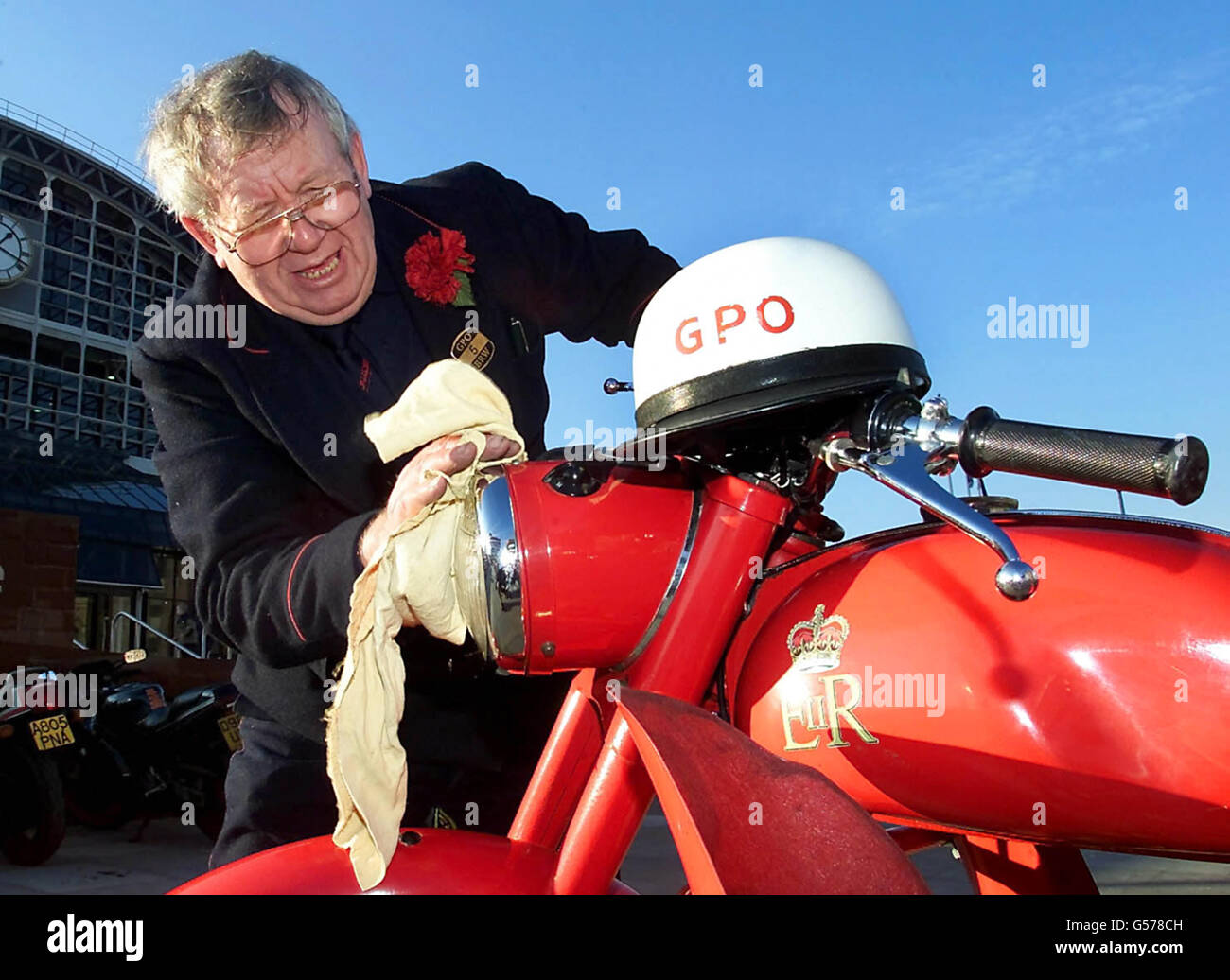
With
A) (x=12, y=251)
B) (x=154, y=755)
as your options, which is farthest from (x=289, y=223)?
(x=12, y=251)

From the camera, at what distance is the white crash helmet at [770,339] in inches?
38.2

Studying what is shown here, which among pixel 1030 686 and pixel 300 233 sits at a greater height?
pixel 300 233

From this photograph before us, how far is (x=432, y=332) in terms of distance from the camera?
1715 millimetres

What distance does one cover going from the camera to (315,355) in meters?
Result: 1.65

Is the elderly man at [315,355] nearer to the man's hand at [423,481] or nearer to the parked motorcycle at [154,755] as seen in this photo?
the man's hand at [423,481]

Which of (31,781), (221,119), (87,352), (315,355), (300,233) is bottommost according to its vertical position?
(31,781)

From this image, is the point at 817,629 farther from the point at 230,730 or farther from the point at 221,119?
the point at 230,730

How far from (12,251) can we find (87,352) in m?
3.16

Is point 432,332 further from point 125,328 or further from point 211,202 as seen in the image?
point 125,328

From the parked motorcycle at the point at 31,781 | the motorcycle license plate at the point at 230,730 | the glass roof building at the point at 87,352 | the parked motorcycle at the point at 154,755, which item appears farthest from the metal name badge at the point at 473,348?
the glass roof building at the point at 87,352

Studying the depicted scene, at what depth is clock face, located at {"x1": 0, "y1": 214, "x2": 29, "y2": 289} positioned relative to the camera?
79.4 ft
